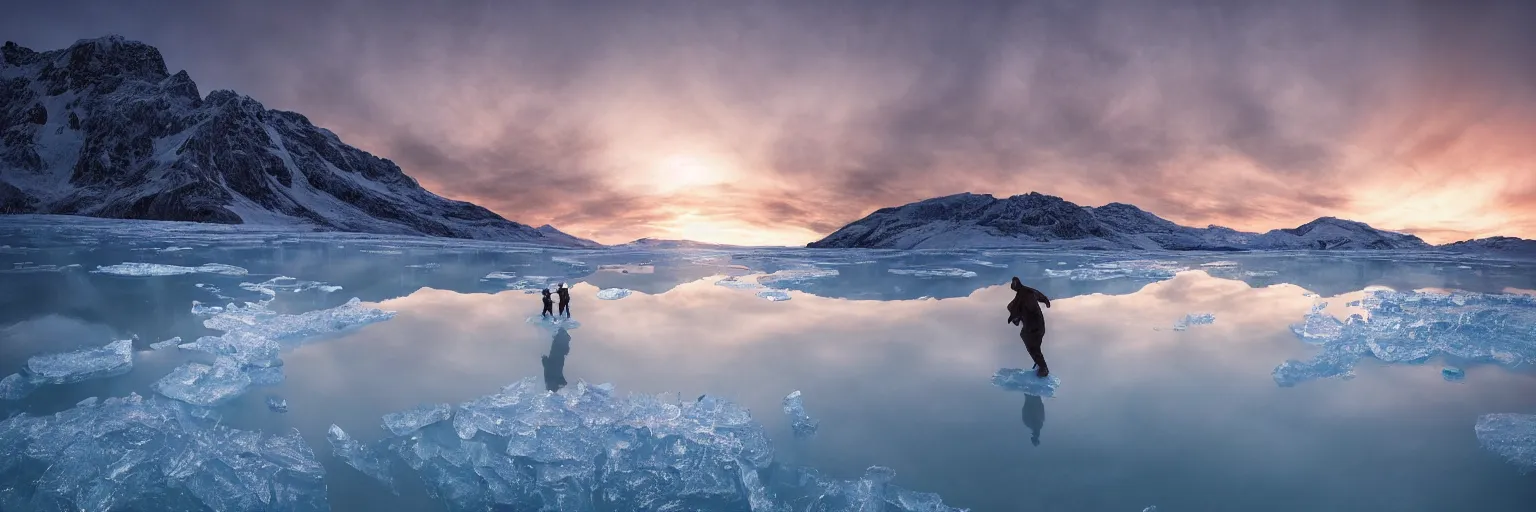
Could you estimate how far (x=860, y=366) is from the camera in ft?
31.6

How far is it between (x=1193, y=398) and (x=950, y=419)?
3.62 metres

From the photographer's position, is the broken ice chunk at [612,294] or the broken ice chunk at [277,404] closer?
the broken ice chunk at [277,404]

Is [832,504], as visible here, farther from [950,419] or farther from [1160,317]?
[1160,317]

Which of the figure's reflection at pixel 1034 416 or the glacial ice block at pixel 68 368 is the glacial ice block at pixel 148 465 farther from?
the figure's reflection at pixel 1034 416

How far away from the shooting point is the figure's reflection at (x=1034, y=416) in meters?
6.48

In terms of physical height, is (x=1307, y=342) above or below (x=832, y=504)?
above

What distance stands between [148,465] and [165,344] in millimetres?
6326

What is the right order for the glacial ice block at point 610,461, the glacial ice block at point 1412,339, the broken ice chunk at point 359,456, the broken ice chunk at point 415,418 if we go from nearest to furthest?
the glacial ice block at point 610,461 < the broken ice chunk at point 359,456 < the broken ice chunk at point 415,418 < the glacial ice block at point 1412,339

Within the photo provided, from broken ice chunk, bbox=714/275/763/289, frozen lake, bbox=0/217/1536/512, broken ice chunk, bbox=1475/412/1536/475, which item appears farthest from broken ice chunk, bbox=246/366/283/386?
broken ice chunk, bbox=714/275/763/289

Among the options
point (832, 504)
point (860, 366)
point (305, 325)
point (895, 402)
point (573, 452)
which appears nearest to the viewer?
point (832, 504)

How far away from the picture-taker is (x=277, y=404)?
282 inches

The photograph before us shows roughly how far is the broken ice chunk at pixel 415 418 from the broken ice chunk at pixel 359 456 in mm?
329

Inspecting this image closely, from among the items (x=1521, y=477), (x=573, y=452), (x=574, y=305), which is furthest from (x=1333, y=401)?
(x=574, y=305)

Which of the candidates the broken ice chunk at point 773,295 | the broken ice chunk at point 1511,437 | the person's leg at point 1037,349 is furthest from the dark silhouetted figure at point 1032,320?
the broken ice chunk at point 773,295
